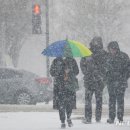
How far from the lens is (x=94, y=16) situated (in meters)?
38.1

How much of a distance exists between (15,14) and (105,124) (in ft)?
69.4

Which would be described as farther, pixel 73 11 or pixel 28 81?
pixel 73 11

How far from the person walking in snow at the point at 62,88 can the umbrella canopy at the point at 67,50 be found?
0.15 metres

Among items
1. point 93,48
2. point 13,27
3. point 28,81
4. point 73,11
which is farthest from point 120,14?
point 93,48

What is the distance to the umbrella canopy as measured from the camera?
1352 cm

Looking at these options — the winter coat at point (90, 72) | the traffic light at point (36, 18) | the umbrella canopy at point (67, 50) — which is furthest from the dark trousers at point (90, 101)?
the traffic light at point (36, 18)

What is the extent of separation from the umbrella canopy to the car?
8622 mm

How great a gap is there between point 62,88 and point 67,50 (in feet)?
2.59

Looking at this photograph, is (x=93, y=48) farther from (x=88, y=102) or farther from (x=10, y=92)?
(x=10, y=92)

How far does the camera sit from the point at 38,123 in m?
14.8

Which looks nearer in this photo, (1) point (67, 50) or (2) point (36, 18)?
(1) point (67, 50)

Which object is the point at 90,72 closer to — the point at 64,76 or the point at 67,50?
the point at 64,76

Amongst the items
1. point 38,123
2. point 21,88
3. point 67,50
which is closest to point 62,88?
point 67,50

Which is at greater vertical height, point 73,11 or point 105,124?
point 73,11
